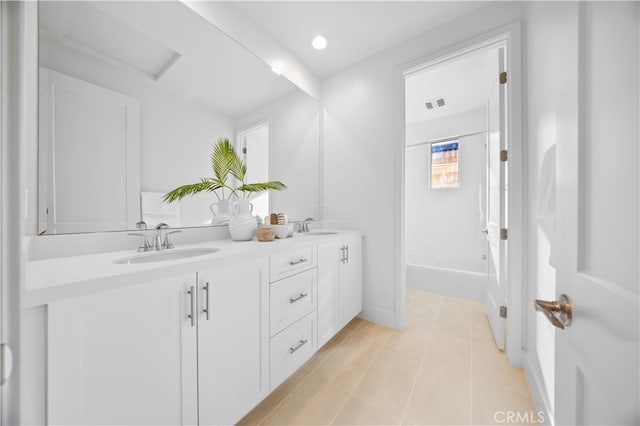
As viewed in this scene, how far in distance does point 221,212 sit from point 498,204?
202 cm

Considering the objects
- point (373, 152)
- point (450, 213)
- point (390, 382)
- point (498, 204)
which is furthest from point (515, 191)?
point (450, 213)

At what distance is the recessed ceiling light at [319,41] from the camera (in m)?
1.95

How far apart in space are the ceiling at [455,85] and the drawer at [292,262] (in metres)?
1.76

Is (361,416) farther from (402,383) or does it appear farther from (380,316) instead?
(380,316)

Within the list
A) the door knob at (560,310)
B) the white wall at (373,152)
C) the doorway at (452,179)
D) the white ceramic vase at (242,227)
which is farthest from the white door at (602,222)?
the doorway at (452,179)

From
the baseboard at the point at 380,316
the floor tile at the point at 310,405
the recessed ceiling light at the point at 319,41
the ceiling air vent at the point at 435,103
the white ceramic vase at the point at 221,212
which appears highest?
the recessed ceiling light at the point at 319,41

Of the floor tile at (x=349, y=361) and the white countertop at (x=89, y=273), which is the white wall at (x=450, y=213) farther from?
the white countertop at (x=89, y=273)

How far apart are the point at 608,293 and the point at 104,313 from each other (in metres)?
1.17

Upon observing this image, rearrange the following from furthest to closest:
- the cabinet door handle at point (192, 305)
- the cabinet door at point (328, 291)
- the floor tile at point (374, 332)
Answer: the floor tile at point (374, 332) → the cabinet door at point (328, 291) → the cabinet door handle at point (192, 305)

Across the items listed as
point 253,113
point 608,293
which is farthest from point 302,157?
point 608,293

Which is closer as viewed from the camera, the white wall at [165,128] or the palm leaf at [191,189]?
the white wall at [165,128]

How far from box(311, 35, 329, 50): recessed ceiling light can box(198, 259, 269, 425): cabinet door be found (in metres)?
1.89

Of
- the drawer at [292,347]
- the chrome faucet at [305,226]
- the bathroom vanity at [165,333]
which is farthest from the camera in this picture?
the chrome faucet at [305,226]

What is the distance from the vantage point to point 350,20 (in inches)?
70.7
